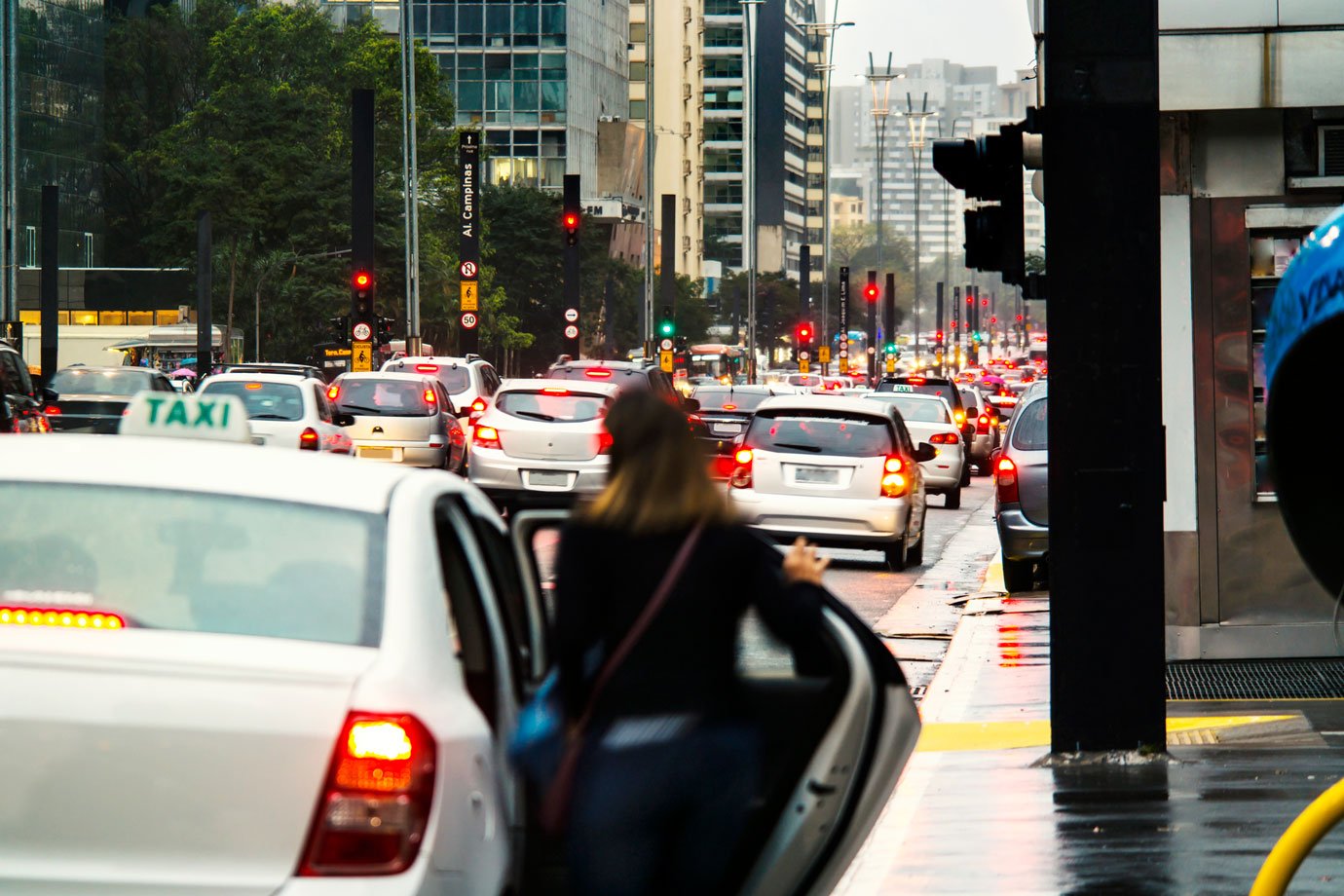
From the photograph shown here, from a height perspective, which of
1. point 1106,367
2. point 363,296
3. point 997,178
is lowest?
point 1106,367

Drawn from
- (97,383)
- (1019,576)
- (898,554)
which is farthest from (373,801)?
(97,383)

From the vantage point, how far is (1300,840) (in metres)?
4.16

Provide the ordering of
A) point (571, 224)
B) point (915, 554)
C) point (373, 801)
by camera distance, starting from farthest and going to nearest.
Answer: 1. point (571, 224)
2. point (915, 554)
3. point (373, 801)

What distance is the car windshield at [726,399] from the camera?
117 ft

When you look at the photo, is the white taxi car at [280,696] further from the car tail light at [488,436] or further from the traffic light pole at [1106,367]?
the car tail light at [488,436]

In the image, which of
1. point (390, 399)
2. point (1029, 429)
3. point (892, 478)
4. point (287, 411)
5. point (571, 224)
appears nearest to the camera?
point (1029, 429)

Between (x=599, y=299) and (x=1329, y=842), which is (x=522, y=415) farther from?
(x=599, y=299)

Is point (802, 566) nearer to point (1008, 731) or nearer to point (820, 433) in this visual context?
point (1008, 731)

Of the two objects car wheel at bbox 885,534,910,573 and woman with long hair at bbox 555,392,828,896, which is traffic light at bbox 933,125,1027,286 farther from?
car wheel at bbox 885,534,910,573

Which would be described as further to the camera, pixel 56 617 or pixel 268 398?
pixel 268 398

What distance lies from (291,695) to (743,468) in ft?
53.0

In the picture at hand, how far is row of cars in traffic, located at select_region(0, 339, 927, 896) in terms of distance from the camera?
13.8 feet

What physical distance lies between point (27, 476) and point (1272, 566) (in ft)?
28.7

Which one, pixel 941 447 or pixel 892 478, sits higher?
pixel 941 447
